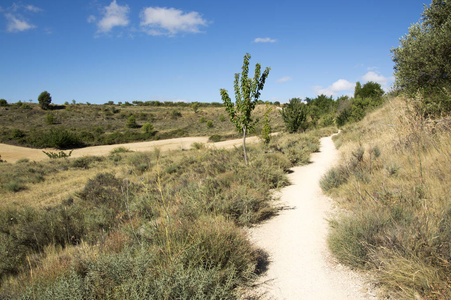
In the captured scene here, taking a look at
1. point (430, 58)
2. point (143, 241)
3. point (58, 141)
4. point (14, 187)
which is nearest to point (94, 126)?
point (58, 141)

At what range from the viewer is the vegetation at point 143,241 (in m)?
2.48

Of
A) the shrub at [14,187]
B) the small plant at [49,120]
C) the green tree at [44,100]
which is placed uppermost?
the green tree at [44,100]

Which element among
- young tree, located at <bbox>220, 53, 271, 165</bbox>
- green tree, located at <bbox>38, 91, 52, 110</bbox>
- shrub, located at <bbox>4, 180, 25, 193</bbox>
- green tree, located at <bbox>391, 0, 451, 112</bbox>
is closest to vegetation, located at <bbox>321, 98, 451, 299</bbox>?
green tree, located at <bbox>391, 0, 451, 112</bbox>

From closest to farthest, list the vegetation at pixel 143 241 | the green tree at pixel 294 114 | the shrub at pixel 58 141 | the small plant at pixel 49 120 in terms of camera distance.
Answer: the vegetation at pixel 143 241, the green tree at pixel 294 114, the shrub at pixel 58 141, the small plant at pixel 49 120

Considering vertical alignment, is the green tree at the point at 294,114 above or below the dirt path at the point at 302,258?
above

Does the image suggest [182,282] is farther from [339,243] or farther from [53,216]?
[53,216]

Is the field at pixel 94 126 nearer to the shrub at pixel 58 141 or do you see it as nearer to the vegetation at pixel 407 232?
the shrub at pixel 58 141

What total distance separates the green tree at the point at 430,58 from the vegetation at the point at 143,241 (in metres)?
5.51

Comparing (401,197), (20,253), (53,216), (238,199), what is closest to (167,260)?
(238,199)

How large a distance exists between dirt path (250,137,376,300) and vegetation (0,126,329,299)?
1.24ft

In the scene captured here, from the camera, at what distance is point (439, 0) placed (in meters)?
7.80

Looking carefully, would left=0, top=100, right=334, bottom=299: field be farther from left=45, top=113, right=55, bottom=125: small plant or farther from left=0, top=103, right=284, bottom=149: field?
left=45, top=113, right=55, bottom=125: small plant

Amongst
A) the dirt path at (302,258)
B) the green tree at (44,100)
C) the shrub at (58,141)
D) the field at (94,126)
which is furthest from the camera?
the green tree at (44,100)

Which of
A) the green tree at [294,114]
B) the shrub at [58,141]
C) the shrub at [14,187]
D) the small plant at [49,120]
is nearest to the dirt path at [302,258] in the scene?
the shrub at [14,187]
